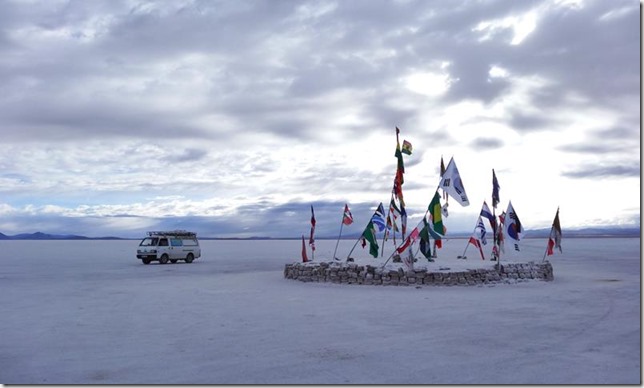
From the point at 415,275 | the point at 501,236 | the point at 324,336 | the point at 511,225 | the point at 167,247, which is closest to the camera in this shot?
the point at 324,336

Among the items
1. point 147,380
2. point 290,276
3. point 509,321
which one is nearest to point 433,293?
point 509,321

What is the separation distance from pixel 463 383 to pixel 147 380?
4.39 m

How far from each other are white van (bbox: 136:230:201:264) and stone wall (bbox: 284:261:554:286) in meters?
16.7

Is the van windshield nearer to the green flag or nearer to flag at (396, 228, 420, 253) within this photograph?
flag at (396, 228, 420, 253)

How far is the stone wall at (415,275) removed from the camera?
20.1 m

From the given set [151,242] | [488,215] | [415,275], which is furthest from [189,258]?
[415,275]

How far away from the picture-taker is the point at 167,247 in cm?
3728

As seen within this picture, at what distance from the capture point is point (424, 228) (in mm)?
19969

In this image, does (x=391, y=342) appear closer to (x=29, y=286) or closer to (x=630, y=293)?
(x=630, y=293)

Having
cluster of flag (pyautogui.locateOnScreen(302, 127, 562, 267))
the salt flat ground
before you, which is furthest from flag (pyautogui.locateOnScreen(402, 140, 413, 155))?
the salt flat ground

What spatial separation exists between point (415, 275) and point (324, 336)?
987cm

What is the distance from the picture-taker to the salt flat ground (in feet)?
26.6

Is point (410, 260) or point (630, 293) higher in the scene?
point (410, 260)

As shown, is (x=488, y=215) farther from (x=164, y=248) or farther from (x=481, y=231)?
(x=164, y=248)
